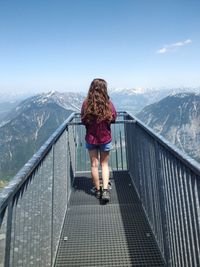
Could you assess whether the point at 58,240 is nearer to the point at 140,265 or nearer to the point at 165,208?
the point at 140,265

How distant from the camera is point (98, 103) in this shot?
541 centimetres

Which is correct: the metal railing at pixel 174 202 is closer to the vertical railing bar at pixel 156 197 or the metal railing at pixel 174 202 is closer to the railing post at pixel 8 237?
the vertical railing bar at pixel 156 197

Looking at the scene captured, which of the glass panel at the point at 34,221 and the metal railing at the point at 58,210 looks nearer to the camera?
the metal railing at the point at 58,210

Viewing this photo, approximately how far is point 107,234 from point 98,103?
2086 millimetres

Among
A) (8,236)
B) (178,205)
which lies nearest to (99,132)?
(178,205)

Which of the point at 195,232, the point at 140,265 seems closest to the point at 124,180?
the point at 140,265

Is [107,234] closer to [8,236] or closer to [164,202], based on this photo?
[164,202]

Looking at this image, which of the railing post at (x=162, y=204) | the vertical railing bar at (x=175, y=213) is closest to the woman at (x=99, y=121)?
the railing post at (x=162, y=204)

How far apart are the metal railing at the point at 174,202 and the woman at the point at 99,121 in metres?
1.00

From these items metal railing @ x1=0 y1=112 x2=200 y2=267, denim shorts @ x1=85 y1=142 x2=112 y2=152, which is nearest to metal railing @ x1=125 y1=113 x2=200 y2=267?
metal railing @ x1=0 y1=112 x2=200 y2=267

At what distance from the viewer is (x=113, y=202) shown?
6027mm

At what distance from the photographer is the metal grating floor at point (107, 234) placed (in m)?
4.04

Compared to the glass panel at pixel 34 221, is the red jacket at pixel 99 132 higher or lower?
higher

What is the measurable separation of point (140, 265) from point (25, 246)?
1829 millimetres
